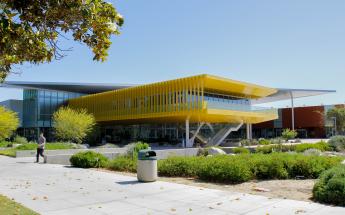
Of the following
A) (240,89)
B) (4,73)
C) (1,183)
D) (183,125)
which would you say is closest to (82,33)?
(4,73)

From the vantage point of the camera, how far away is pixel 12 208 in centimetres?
923

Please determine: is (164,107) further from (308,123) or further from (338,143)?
(308,123)

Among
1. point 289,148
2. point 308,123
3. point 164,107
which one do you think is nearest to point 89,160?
point 289,148

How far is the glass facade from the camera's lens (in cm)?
6738

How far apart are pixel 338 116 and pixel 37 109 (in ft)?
181

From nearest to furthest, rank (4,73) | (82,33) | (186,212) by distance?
(82,33)
(186,212)
(4,73)

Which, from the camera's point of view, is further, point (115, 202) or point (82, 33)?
point (115, 202)

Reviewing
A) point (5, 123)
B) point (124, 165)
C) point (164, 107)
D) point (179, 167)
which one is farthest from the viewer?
point (164, 107)

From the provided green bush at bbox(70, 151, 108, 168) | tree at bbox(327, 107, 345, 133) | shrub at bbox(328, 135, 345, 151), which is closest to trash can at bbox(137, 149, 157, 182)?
green bush at bbox(70, 151, 108, 168)

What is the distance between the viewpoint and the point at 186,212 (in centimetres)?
895

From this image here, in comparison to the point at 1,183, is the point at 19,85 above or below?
above

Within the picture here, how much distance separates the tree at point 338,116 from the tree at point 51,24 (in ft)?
242

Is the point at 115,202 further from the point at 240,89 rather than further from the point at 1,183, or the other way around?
the point at 240,89

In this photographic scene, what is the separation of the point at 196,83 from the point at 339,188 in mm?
37805
